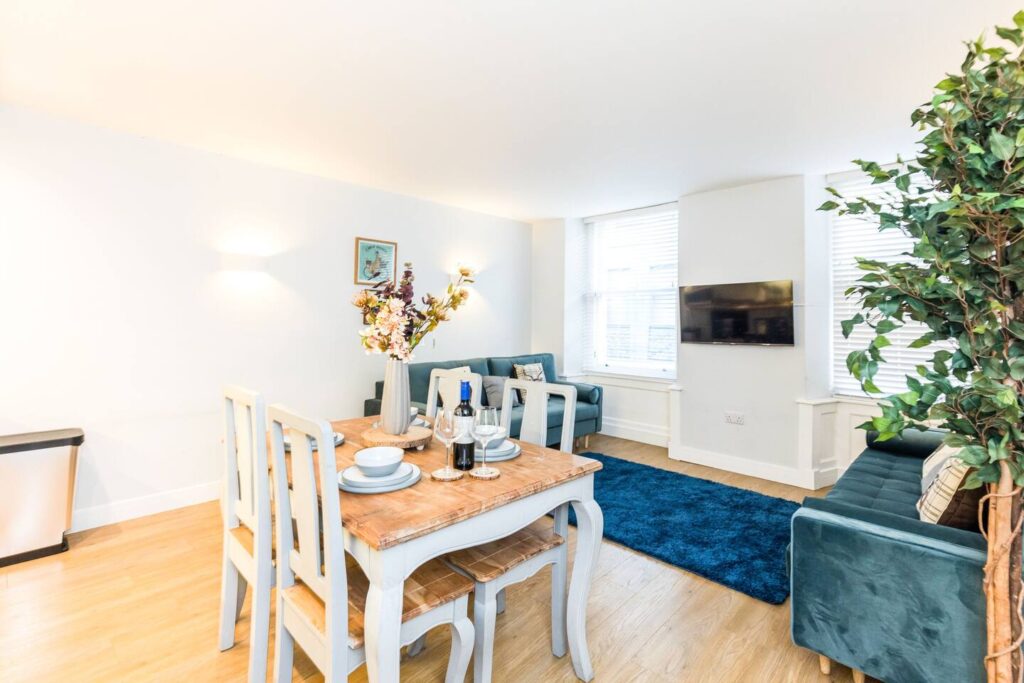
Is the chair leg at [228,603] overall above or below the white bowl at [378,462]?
below

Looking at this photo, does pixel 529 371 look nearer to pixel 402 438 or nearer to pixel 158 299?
pixel 402 438

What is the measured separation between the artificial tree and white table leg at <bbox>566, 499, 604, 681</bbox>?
3.13 ft

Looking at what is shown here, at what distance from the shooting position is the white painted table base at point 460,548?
1207 millimetres

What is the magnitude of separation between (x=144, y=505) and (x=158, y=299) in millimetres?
1388

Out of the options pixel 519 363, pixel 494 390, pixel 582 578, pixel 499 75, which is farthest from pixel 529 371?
pixel 582 578

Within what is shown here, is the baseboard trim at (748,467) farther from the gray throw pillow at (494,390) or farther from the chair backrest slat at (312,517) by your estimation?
the chair backrest slat at (312,517)

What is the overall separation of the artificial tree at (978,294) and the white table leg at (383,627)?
125cm

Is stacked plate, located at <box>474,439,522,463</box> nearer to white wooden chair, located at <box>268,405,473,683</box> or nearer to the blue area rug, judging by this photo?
white wooden chair, located at <box>268,405,473,683</box>

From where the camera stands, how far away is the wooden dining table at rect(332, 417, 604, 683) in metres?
1.21

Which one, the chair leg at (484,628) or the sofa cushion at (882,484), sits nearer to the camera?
the chair leg at (484,628)

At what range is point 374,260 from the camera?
4285 mm

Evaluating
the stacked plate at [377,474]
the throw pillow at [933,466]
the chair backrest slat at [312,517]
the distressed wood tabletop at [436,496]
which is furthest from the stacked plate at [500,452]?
the throw pillow at [933,466]

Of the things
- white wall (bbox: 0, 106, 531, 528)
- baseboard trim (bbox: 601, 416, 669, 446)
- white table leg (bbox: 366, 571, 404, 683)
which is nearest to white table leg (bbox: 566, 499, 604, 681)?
white table leg (bbox: 366, 571, 404, 683)

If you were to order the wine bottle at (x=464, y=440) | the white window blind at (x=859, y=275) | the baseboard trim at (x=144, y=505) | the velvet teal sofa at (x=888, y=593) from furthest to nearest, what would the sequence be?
the white window blind at (x=859, y=275) → the baseboard trim at (x=144, y=505) → the wine bottle at (x=464, y=440) → the velvet teal sofa at (x=888, y=593)
